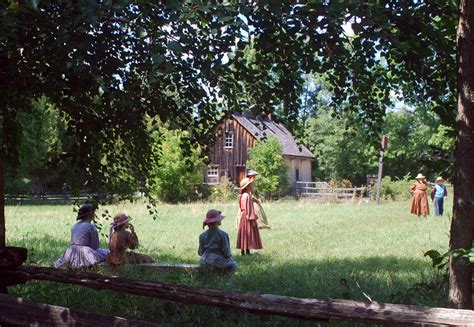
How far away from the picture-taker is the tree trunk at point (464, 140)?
4602 millimetres

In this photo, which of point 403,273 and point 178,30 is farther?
point 403,273

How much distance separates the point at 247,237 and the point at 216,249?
14.7ft

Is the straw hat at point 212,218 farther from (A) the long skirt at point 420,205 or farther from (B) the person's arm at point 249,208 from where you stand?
(A) the long skirt at point 420,205

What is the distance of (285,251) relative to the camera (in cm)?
1291

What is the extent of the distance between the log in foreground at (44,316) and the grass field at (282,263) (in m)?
1.05

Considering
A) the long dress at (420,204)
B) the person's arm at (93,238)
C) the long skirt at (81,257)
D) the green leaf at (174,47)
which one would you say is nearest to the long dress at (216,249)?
the long skirt at (81,257)

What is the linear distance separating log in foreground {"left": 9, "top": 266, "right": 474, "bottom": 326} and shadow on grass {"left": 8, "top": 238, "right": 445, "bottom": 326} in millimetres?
488

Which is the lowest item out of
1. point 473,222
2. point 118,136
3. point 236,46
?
point 473,222

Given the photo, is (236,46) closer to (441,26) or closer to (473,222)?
(441,26)

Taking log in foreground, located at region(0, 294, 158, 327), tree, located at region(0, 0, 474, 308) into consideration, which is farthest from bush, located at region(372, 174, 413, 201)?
log in foreground, located at region(0, 294, 158, 327)

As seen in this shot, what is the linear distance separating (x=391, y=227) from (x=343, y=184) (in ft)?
111

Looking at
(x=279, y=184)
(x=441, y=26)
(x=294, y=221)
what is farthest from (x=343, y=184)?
(x=441, y=26)

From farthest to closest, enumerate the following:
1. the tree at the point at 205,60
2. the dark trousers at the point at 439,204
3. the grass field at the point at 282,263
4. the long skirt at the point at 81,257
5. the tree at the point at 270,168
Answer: the tree at the point at 270,168
the dark trousers at the point at 439,204
the long skirt at the point at 81,257
the grass field at the point at 282,263
the tree at the point at 205,60

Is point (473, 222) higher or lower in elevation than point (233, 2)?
lower
